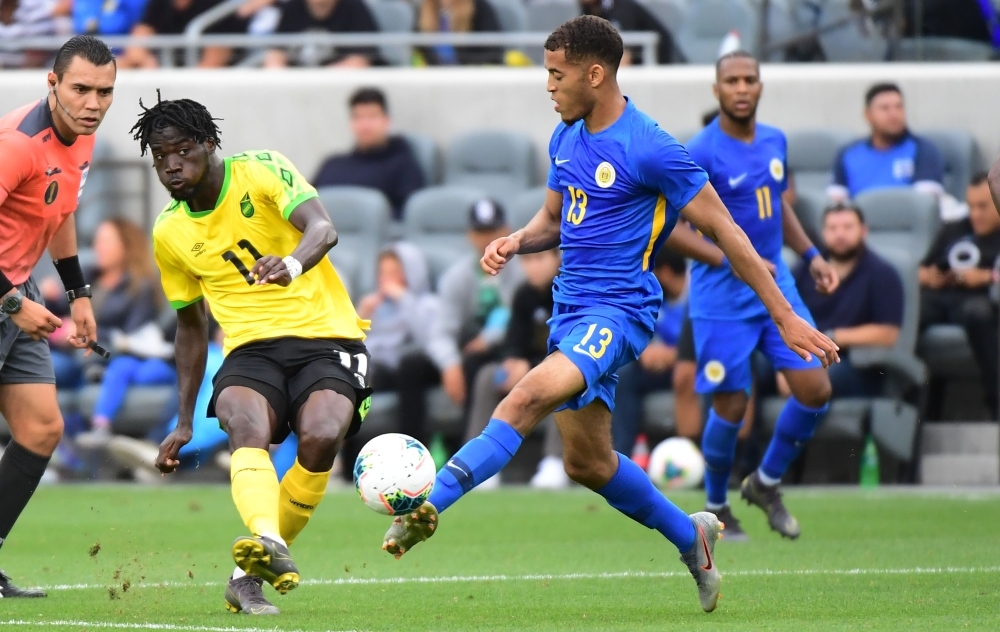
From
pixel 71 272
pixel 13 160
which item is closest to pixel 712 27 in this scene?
pixel 71 272

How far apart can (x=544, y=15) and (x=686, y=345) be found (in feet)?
15.5

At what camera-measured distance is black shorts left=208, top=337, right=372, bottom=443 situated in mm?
6613

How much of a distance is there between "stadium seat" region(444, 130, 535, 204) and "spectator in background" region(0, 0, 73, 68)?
470 centimetres

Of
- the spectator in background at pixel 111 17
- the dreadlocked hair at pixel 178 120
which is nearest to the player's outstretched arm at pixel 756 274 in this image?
the dreadlocked hair at pixel 178 120

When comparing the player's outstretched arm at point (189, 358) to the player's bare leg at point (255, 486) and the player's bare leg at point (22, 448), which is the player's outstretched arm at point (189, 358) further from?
the player's bare leg at point (22, 448)

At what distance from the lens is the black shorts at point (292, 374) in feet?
21.7

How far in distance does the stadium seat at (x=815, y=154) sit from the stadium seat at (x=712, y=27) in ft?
3.73

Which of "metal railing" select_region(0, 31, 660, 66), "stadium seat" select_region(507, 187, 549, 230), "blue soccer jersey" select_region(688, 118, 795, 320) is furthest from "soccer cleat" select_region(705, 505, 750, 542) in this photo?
"metal railing" select_region(0, 31, 660, 66)

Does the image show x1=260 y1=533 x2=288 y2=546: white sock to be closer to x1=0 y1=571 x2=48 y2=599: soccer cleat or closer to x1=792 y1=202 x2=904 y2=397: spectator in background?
x1=0 y1=571 x2=48 y2=599: soccer cleat

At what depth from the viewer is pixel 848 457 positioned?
13328mm

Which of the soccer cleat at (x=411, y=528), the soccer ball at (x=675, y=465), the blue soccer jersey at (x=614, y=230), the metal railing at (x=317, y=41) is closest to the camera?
the soccer cleat at (x=411, y=528)

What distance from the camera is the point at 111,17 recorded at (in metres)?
17.1

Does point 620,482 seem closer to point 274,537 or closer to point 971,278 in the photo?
point 274,537

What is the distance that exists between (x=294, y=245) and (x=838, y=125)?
365 inches
